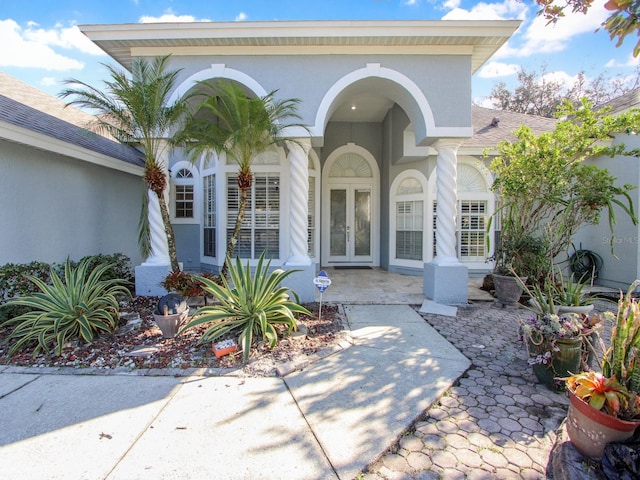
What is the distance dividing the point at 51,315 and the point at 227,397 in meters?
3.04

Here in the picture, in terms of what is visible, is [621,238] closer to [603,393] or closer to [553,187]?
[553,187]

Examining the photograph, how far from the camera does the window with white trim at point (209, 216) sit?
9383 millimetres

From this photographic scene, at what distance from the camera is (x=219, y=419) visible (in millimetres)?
2900

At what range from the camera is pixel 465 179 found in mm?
9844

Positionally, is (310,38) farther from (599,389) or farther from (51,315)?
(599,389)

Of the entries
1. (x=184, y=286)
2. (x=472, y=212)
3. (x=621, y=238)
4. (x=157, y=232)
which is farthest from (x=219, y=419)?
(x=621, y=238)

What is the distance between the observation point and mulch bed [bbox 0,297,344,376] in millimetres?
3982

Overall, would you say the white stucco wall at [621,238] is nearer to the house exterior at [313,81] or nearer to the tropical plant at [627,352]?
the house exterior at [313,81]

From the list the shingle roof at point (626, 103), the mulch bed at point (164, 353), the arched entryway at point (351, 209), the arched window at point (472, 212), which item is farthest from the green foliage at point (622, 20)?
the arched entryway at point (351, 209)

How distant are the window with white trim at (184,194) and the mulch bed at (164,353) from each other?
19.4 ft

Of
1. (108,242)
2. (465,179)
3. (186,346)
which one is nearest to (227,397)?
(186,346)

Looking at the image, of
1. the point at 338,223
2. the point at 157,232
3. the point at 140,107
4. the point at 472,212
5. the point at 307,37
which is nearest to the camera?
the point at 140,107

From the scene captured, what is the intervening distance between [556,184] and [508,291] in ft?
7.23

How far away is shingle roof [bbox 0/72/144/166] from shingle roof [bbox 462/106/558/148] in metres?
9.37
